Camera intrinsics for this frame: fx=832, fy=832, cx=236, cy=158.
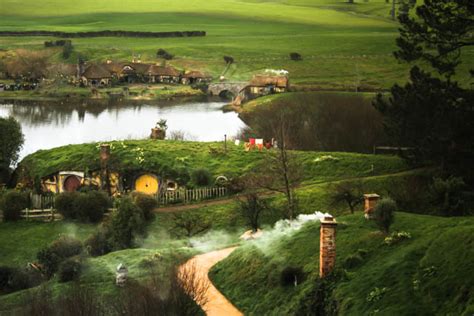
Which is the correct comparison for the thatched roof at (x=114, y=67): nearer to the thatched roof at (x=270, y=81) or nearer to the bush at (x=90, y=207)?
the thatched roof at (x=270, y=81)

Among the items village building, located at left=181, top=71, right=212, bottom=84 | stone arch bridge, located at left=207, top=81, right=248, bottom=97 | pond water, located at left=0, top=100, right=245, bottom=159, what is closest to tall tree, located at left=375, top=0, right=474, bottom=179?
pond water, located at left=0, top=100, right=245, bottom=159

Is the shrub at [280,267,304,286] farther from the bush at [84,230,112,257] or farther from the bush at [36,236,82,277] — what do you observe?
the bush at [84,230,112,257]

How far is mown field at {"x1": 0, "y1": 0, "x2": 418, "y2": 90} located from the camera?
120688 mm

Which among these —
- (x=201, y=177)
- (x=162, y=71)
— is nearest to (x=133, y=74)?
(x=162, y=71)

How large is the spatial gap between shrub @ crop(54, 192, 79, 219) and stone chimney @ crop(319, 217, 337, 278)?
2183 centimetres

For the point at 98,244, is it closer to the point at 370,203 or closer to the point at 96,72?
the point at 370,203

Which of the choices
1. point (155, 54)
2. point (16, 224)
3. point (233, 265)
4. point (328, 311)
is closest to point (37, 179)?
point (16, 224)

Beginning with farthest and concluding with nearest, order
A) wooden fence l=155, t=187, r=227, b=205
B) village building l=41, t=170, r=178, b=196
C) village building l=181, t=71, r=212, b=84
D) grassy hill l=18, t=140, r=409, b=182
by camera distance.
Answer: village building l=181, t=71, r=212, b=84, village building l=41, t=170, r=178, b=196, grassy hill l=18, t=140, r=409, b=182, wooden fence l=155, t=187, r=227, b=205

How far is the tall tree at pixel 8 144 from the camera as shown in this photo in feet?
170

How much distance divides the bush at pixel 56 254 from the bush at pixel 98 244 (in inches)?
92.5

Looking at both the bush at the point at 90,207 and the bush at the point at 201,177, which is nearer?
the bush at the point at 90,207

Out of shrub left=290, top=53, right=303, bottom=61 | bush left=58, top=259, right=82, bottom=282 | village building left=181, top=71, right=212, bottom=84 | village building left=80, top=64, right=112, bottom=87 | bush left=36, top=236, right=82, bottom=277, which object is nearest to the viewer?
bush left=58, top=259, right=82, bottom=282

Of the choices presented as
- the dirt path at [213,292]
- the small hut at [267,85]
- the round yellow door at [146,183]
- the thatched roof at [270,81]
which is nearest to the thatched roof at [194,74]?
the small hut at [267,85]

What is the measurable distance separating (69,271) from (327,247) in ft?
32.0
